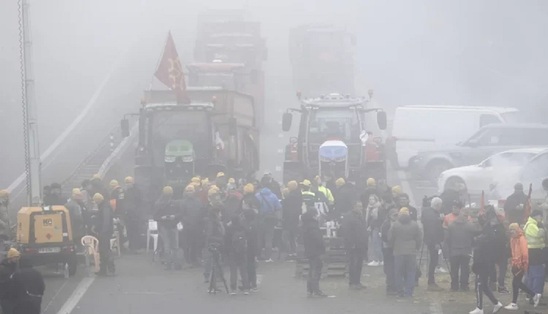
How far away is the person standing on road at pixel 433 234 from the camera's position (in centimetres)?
2246

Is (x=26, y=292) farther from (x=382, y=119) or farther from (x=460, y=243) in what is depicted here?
(x=382, y=119)

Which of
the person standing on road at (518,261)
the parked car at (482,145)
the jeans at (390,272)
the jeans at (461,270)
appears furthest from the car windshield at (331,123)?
the person standing on road at (518,261)

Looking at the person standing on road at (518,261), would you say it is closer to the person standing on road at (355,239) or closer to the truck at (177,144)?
the person standing on road at (355,239)

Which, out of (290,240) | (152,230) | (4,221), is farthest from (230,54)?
(4,221)

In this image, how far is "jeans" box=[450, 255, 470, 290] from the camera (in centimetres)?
2197

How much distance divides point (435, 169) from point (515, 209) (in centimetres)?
1455

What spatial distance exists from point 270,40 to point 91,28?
1537cm

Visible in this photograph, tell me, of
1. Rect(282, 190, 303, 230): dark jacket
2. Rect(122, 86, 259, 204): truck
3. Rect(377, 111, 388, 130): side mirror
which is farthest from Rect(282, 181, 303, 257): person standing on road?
Rect(377, 111, 388, 130): side mirror

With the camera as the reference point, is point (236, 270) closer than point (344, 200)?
Yes

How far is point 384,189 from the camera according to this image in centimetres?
2670

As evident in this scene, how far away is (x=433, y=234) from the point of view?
74.2ft

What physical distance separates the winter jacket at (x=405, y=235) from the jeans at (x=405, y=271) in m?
0.10

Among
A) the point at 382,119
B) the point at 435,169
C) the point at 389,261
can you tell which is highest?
the point at 382,119

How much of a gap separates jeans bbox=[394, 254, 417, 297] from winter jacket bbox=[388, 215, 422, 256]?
0.33 ft
